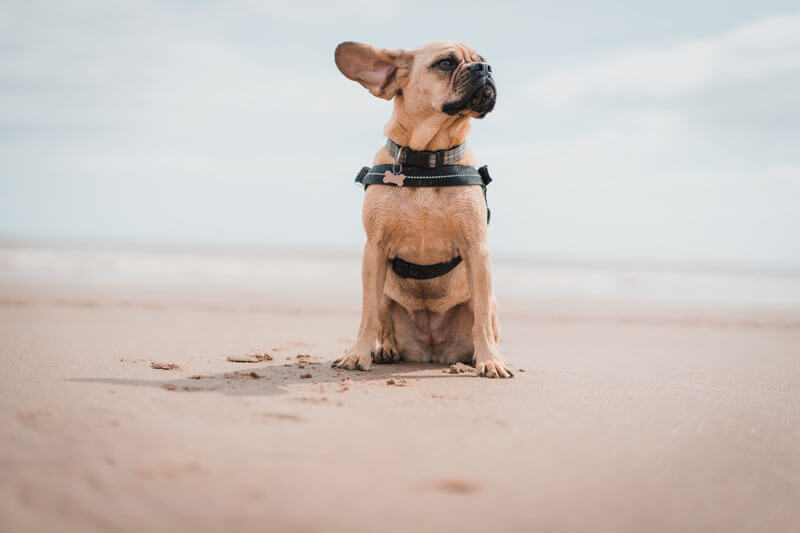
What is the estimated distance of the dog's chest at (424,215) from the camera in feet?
13.4

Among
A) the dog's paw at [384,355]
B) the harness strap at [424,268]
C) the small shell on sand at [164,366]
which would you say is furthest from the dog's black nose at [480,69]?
the small shell on sand at [164,366]

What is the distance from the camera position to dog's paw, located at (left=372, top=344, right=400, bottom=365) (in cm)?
471

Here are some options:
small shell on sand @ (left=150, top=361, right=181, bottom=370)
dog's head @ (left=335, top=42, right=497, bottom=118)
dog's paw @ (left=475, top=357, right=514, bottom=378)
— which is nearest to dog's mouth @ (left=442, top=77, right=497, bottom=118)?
dog's head @ (left=335, top=42, right=497, bottom=118)

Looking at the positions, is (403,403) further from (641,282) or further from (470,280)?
(641,282)

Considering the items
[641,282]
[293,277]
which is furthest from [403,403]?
[641,282]

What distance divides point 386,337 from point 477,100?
2030 millimetres

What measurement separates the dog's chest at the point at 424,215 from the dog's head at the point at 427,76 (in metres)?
0.57

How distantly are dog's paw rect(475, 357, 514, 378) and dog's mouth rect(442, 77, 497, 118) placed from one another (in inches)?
68.8

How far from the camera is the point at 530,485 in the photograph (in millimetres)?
1885

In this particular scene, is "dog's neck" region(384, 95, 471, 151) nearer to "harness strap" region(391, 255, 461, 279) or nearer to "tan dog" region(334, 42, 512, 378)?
"tan dog" region(334, 42, 512, 378)

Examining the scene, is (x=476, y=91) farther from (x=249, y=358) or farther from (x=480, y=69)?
(x=249, y=358)

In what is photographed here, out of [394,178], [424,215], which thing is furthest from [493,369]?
[394,178]

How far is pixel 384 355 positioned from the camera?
4.73m

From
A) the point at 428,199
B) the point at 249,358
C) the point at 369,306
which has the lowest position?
the point at 249,358
